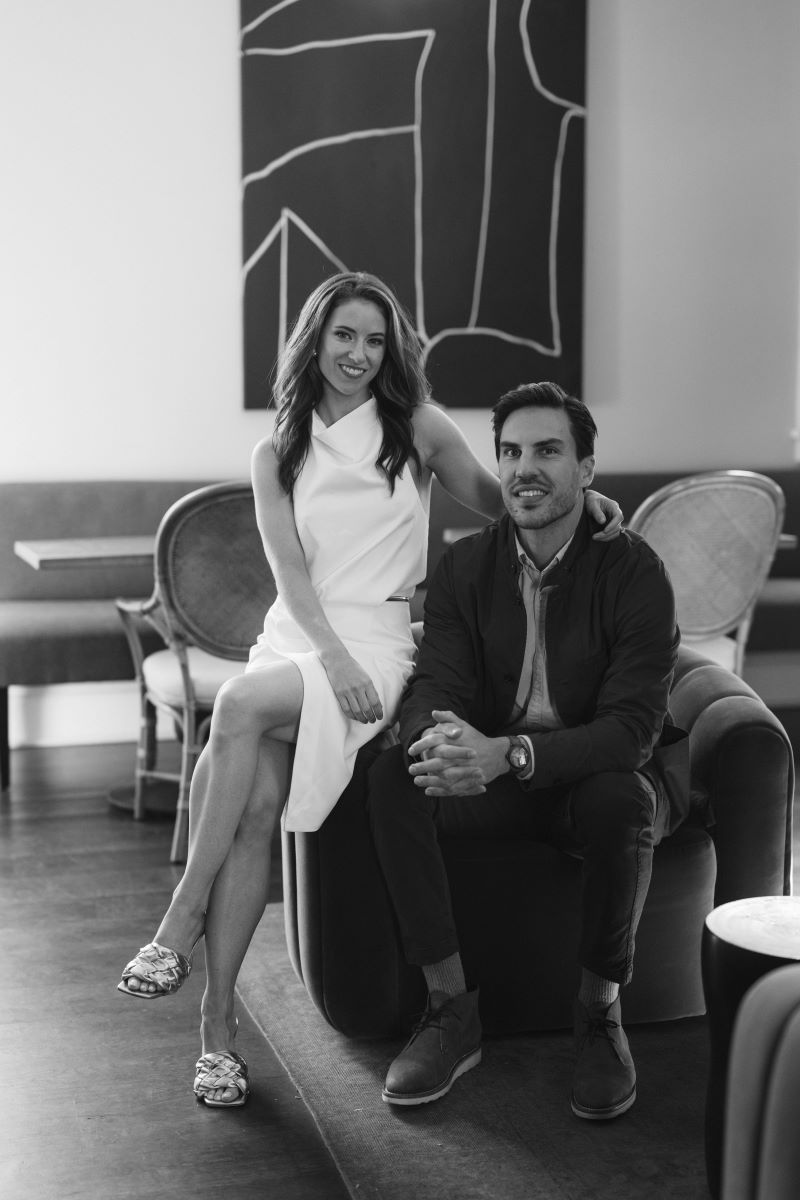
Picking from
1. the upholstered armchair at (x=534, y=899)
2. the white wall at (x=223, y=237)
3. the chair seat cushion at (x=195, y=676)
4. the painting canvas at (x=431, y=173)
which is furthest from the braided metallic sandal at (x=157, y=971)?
the painting canvas at (x=431, y=173)

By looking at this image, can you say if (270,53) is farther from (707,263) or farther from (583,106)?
(707,263)

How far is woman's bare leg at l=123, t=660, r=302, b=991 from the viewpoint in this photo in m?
2.23

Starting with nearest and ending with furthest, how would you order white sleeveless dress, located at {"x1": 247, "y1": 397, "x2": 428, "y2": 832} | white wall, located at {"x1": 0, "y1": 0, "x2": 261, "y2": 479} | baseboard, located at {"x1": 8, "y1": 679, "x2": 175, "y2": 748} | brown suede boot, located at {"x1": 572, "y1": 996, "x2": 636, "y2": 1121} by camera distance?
brown suede boot, located at {"x1": 572, "y1": 996, "x2": 636, "y2": 1121} < white sleeveless dress, located at {"x1": 247, "y1": 397, "x2": 428, "y2": 832} < white wall, located at {"x1": 0, "y1": 0, "x2": 261, "y2": 479} < baseboard, located at {"x1": 8, "y1": 679, "x2": 175, "y2": 748}

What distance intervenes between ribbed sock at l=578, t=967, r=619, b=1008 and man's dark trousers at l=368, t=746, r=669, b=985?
3 cm

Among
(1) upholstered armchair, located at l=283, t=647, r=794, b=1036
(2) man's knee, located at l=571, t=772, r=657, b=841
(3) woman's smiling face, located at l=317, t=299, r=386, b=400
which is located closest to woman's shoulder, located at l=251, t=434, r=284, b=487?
(3) woman's smiling face, located at l=317, t=299, r=386, b=400

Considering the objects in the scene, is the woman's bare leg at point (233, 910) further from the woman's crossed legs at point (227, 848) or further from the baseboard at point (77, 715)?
the baseboard at point (77, 715)

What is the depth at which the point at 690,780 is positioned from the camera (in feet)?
7.89

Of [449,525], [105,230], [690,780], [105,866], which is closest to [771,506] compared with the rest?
[449,525]

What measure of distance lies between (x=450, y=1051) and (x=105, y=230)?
333cm

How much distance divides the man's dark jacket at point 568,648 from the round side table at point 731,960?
40 cm

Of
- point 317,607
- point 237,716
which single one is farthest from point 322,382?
point 237,716

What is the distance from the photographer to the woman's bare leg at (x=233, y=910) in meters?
2.24

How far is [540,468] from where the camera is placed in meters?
2.38

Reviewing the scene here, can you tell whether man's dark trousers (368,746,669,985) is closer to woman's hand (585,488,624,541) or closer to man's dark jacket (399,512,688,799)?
man's dark jacket (399,512,688,799)
